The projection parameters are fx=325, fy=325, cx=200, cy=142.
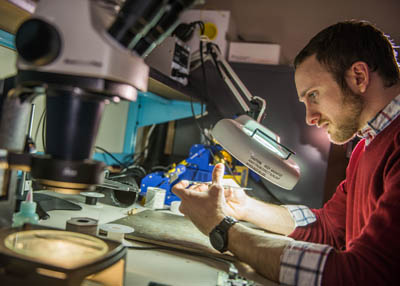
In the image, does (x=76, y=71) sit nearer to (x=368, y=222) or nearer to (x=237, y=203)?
(x=368, y=222)

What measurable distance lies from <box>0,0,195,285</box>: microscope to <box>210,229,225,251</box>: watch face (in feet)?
1.12

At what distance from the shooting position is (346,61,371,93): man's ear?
1048 mm

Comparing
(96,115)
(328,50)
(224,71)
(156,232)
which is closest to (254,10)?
(224,71)

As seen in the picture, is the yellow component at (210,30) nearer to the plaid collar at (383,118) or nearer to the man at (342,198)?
the man at (342,198)

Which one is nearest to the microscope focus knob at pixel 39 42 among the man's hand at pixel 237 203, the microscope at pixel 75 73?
the microscope at pixel 75 73

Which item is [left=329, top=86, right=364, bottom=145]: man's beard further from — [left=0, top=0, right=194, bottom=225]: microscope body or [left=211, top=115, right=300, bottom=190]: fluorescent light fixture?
[left=0, top=0, right=194, bottom=225]: microscope body

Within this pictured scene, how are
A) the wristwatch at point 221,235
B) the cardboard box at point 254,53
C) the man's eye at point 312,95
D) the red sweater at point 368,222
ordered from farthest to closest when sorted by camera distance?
the cardboard box at point 254,53 < the man's eye at point 312,95 < the wristwatch at point 221,235 < the red sweater at point 368,222

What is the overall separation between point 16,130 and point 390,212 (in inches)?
29.1

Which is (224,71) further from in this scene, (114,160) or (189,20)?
(114,160)

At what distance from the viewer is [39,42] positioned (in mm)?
436

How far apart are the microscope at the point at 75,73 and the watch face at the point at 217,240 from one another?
1.12 ft

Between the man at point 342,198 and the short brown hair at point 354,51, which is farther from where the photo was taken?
the short brown hair at point 354,51

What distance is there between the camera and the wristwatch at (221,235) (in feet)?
2.72

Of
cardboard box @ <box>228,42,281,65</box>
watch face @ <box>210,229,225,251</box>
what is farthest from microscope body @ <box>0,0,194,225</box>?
cardboard box @ <box>228,42,281,65</box>
